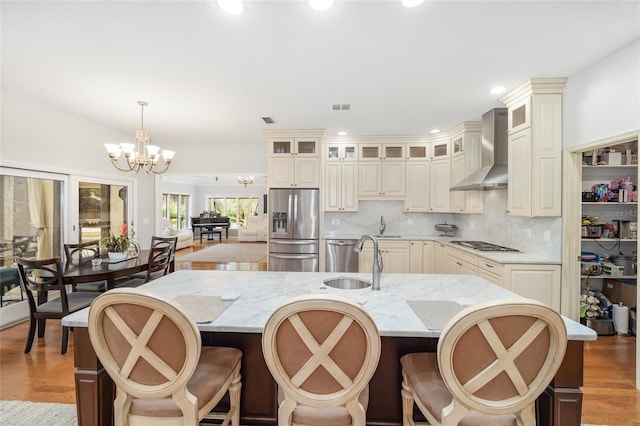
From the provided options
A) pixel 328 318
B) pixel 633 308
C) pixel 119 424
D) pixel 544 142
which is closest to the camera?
pixel 328 318

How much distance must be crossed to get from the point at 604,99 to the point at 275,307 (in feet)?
10.5

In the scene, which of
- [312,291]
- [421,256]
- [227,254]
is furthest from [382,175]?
[227,254]

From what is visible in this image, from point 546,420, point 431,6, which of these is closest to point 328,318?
point 546,420

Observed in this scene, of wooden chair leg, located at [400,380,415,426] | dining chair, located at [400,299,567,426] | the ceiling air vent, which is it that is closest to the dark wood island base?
wooden chair leg, located at [400,380,415,426]

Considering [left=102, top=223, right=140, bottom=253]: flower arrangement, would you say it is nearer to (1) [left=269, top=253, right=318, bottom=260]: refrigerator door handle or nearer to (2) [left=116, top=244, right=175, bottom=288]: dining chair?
(2) [left=116, top=244, right=175, bottom=288]: dining chair

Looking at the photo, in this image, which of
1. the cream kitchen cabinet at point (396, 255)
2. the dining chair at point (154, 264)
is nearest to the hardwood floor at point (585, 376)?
the dining chair at point (154, 264)

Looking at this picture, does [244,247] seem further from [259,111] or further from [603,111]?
[603,111]

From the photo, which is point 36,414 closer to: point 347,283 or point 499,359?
point 347,283

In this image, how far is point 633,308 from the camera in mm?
3254

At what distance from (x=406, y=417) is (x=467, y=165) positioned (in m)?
3.77

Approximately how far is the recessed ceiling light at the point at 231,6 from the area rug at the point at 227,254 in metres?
6.29

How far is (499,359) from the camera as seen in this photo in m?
1.07

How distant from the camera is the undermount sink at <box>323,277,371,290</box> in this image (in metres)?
2.17

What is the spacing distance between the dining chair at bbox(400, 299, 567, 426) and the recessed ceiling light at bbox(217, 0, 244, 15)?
6.82 ft
